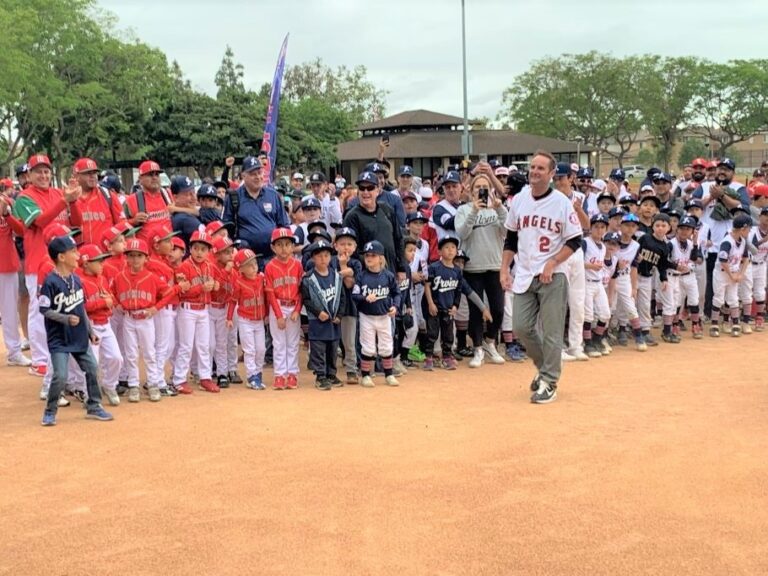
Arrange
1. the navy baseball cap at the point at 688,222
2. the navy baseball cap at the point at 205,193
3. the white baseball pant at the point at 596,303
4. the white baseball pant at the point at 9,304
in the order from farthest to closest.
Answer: the navy baseball cap at the point at 688,222 → the navy baseball cap at the point at 205,193 → the white baseball pant at the point at 596,303 → the white baseball pant at the point at 9,304

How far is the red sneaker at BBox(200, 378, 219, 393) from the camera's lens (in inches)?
291

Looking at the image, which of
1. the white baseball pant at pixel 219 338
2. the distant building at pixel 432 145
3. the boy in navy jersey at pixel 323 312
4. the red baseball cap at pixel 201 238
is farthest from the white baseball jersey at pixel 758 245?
the distant building at pixel 432 145

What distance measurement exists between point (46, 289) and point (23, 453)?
56.1 inches

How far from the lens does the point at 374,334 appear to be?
7.69 metres

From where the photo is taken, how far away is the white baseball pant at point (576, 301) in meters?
8.48

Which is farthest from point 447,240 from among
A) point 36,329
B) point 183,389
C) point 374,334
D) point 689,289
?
point 36,329

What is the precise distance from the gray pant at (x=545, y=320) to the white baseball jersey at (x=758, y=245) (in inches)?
205

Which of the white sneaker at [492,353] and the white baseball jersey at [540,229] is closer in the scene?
the white baseball jersey at [540,229]

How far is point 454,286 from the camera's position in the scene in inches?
331

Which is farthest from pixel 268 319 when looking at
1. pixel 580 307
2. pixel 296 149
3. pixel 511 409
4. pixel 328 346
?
pixel 296 149

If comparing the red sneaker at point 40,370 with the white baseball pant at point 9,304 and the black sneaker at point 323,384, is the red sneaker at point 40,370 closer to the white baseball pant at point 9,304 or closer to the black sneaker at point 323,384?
the white baseball pant at point 9,304

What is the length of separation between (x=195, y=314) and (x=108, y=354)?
955mm

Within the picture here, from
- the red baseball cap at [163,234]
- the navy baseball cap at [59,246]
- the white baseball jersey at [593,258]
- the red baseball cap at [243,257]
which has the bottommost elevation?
the white baseball jersey at [593,258]

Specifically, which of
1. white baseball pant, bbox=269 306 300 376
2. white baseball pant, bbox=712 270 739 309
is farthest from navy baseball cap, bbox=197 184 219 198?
white baseball pant, bbox=712 270 739 309
